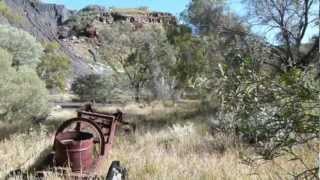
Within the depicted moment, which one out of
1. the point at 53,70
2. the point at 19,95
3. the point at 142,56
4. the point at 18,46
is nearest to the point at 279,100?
the point at 19,95

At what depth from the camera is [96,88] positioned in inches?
1969

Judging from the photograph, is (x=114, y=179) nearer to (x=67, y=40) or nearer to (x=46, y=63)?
(x=46, y=63)

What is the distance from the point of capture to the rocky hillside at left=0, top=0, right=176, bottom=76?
101 m

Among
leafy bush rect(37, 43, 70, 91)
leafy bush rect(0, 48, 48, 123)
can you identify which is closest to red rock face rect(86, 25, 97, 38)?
leafy bush rect(37, 43, 70, 91)

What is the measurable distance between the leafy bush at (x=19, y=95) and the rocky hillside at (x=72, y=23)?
2790 inches

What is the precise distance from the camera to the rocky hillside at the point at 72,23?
101 metres

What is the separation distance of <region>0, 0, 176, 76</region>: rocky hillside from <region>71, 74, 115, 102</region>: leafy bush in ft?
131

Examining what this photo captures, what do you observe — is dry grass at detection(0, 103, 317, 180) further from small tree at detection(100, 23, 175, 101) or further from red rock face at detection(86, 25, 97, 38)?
red rock face at detection(86, 25, 97, 38)

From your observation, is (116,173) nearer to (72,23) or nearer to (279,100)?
(279,100)

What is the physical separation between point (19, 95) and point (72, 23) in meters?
112

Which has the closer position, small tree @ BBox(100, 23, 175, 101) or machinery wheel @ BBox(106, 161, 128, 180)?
machinery wheel @ BBox(106, 161, 128, 180)

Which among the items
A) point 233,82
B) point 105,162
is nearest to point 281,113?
point 233,82

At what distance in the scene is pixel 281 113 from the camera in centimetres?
307

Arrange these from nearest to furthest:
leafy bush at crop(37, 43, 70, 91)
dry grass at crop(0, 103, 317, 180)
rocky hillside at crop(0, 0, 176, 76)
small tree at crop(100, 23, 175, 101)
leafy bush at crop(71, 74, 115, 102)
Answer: dry grass at crop(0, 103, 317, 180)
small tree at crop(100, 23, 175, 101)
leafy bush at crop(71, 74, 115, 102)
leafy bush at crop(37, 43, 70, 91)
rocky hillside at crop(0, 0, 176, 76)
